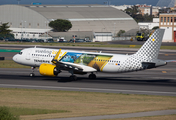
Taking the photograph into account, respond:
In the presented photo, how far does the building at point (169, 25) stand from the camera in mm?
133550

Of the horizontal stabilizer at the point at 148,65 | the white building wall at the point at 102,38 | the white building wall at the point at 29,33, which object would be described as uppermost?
the white building wall at the point at 29,33

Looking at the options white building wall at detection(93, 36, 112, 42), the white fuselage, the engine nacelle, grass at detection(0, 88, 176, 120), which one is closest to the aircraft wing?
the engine nacelle

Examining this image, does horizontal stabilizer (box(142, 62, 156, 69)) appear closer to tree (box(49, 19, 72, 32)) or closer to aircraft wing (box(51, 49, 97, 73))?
aircraft wing (box(51, 49, 97, 73))

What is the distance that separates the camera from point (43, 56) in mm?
42625

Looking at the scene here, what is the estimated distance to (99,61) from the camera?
132 feet

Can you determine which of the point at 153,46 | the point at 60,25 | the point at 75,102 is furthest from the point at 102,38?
the point at 75,102

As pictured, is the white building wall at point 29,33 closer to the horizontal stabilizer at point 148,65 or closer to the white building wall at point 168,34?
the white building wall at point 168,34

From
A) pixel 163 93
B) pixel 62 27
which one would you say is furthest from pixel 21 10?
pixel 163 93

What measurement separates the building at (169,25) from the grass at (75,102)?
111 meters

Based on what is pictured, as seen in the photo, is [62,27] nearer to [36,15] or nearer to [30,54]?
[36,15]

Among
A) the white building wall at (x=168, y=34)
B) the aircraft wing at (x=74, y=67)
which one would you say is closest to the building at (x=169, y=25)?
the white building wall at (x=168, y=34)

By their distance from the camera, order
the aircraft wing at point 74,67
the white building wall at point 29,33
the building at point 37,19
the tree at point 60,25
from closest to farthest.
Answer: the aircraft wing at point 74,67 → the white building wall at point 29,33 → the tree at point 60,25 → the building at point 37,19

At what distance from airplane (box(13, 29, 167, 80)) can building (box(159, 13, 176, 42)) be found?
9965cm

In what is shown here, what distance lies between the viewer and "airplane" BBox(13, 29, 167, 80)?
38562 millimetres
